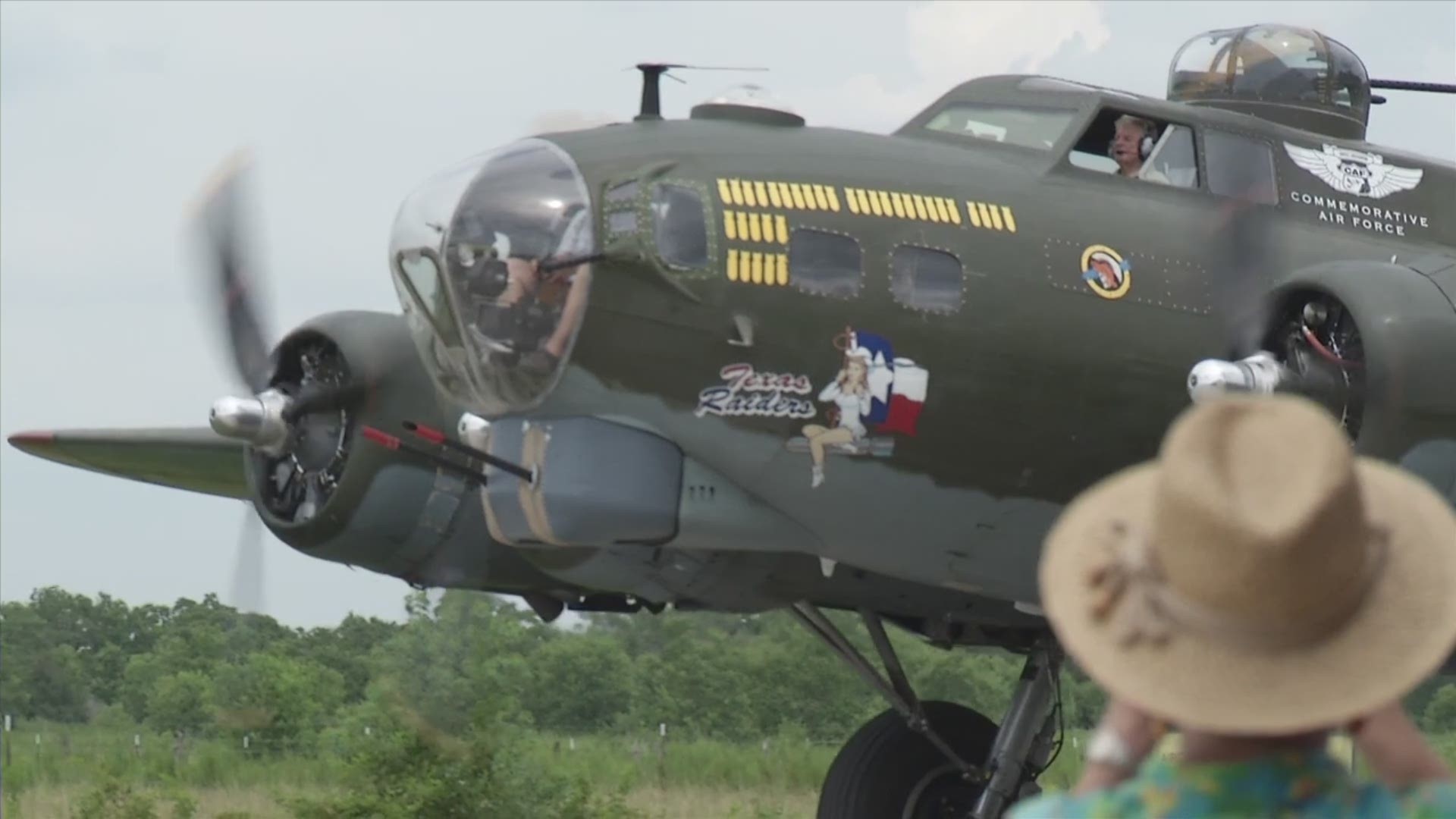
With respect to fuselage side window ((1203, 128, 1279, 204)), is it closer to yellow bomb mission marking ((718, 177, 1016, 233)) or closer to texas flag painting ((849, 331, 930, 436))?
yellow bomb mission marking ((718, 177, 1016, 233))

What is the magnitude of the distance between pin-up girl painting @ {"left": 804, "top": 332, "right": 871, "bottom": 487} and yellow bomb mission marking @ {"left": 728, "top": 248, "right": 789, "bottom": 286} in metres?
0.37

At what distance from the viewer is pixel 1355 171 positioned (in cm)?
1125

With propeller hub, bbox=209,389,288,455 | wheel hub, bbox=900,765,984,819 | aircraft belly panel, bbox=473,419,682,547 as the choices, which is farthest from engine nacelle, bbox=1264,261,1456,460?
propeller hub, bbox=209,389,288,455

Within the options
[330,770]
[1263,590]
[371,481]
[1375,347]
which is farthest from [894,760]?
[1263,590]

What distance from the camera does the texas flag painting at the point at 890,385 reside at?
934cm

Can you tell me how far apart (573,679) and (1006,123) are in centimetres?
1577

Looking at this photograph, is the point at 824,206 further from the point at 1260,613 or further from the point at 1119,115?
the point at 1260,613

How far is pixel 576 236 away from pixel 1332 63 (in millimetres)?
4860

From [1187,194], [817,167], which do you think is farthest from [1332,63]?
[817,167]

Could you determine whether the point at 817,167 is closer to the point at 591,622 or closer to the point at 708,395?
the point at 708,395

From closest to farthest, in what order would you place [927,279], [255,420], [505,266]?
1. [505,266]
2. [927,279]
3. [255,420]

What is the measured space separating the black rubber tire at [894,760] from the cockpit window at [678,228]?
14.1 ft

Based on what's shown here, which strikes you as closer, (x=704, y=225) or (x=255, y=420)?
(x=704, y=225)

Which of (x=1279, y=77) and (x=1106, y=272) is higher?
(x=1279, y=77)
